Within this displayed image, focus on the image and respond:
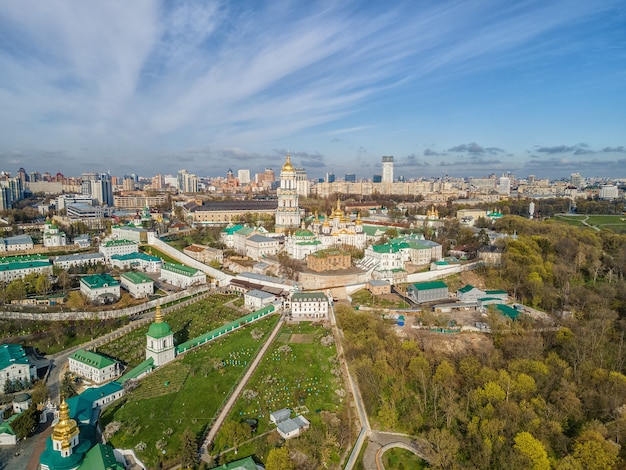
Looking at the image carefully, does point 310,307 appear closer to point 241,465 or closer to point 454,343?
point 454,343

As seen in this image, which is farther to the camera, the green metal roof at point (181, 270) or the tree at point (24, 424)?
the green metal roof at point (181, 270)

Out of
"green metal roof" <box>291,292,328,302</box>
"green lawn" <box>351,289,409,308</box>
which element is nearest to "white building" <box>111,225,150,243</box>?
"green metal roof" <box>291,292,328,302</box>

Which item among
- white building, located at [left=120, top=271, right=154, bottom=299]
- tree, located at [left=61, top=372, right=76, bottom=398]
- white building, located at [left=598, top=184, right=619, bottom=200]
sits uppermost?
white building, located at [left=598, top=184, right=619, bottom=200]

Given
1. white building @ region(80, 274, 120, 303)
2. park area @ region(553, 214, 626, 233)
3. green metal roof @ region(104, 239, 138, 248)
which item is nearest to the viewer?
white building @ region(80, 274, 120, 303)

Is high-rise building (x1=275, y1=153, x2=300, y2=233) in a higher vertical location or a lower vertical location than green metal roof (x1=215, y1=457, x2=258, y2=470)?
higher

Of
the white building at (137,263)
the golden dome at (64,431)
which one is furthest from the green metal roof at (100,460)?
the white building at (137,263)

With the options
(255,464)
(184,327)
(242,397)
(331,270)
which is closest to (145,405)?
(242,397)

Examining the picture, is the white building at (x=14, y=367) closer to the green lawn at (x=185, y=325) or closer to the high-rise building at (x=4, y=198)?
the green lawn at (x=185, y=325)

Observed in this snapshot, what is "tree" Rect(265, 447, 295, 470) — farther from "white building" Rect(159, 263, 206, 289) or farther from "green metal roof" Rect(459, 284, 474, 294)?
"white building" Rect(159, 263, 206, 289)
